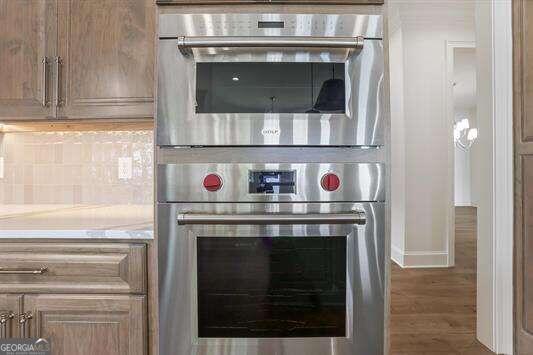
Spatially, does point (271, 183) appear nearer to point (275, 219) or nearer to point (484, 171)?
point (275, 219)

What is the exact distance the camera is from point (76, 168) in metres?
1.95

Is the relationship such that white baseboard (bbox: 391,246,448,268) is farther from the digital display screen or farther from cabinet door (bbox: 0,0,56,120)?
cabinet door (bbox: 0,0,56,120)

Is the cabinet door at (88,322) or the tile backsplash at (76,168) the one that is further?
the tile backsplash at (76,168)

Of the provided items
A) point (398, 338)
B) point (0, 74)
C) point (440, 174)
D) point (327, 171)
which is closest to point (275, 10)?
point (327, 171)

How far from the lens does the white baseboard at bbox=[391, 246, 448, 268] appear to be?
3.70 m

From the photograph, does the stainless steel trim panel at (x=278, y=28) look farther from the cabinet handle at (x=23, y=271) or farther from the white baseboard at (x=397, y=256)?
the white baseboard at (x=397, y=256)

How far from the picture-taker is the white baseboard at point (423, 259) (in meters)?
A: 3.70

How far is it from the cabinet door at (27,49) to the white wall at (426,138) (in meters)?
3.17

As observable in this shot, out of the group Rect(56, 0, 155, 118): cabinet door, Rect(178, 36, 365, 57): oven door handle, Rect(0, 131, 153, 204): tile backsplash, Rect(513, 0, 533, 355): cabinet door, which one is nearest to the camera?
Rect(178, 36, 365, 57): oven door handle

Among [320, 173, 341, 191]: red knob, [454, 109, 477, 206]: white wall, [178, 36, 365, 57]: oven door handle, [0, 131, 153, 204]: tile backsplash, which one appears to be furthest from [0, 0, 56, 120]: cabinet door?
[454, 109, 477, 206]: white wall

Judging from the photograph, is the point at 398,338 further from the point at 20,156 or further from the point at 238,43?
the point at 20,156

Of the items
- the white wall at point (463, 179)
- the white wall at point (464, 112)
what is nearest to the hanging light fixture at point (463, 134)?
the white wall at point (464, 112)

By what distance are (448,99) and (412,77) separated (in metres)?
0.45

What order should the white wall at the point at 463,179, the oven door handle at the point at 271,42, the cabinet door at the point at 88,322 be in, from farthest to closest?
the white wall at the point at 463,179
the cabinet door at the point at 88,322
the oven door handle at the point at 271,42
